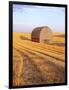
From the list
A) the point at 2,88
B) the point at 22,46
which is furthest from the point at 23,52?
the point at 2,88

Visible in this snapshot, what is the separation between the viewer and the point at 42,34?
2.11 meters

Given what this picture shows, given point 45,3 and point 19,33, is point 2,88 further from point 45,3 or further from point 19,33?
point 45,3

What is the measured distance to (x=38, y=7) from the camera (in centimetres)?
209

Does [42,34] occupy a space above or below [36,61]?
above

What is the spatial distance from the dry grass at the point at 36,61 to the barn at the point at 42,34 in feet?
0.13

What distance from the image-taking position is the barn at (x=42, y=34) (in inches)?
82.1

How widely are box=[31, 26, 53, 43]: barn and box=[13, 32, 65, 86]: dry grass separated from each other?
4cm

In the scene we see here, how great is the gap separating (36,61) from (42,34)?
0.27 meters

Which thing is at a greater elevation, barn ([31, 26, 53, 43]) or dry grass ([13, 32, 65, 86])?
barn ([31, 26, 53, 43])

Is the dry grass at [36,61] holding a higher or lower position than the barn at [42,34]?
lower

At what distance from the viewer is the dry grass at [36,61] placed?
2029mm

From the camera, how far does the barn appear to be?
6.84 feet

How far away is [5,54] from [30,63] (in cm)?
25

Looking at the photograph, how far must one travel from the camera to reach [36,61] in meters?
2.08
